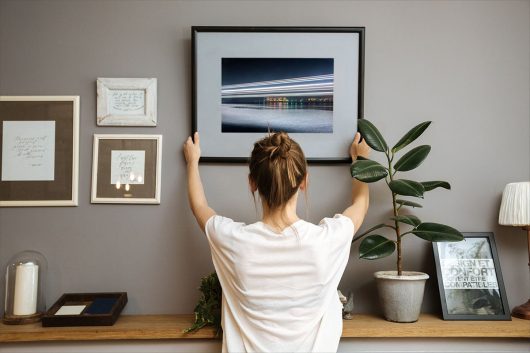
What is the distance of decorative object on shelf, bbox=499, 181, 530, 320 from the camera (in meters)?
2.06

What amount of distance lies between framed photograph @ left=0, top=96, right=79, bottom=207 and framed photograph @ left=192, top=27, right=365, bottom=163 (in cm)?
57

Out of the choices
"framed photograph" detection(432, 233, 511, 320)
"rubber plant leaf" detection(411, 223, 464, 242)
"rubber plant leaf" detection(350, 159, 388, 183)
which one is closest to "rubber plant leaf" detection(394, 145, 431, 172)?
"rubber plant leaf" detection(350, 159, 388, 183)

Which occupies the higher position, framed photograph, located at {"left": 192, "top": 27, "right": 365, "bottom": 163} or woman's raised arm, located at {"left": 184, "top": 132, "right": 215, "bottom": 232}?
framed photograph, located at {"left": 192, "top": 27, "right": 365, "bottom": 163}

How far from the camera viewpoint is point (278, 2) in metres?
2.25

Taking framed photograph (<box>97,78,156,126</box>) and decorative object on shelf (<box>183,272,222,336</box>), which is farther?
Answer: framed photograph (<box>97,78,156,126</box>)

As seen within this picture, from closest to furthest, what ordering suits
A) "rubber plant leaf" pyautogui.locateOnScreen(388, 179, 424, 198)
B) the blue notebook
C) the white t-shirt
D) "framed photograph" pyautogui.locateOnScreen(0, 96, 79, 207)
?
the white t-shirt → "rubber plant leaf" pyautogui.locateOnScreen(388, 179, 424, 198) → the blue notebook → "framed photograph" pyautogui.locateOnScreen(0, 96, 79, 207)

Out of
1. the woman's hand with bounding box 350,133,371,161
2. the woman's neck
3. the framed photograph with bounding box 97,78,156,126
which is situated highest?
the framed photograph with bounding box 97,78,156,126

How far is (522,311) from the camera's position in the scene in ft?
6.97

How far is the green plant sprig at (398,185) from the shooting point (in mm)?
1941

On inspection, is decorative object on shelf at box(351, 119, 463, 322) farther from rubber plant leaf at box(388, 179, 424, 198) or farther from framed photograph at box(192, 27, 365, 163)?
framed photograph at box(192, 27, 365, 163)

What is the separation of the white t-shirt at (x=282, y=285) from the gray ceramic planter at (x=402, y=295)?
40 cm

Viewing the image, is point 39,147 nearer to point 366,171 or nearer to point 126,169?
point 126,169

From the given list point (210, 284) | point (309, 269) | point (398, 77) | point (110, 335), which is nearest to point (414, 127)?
point (398, 77)

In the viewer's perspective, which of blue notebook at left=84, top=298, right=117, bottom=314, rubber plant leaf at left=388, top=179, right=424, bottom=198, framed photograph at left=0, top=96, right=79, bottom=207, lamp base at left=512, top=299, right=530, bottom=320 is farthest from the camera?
framed photograph at left=0, top=96, right=79, bottom=207
